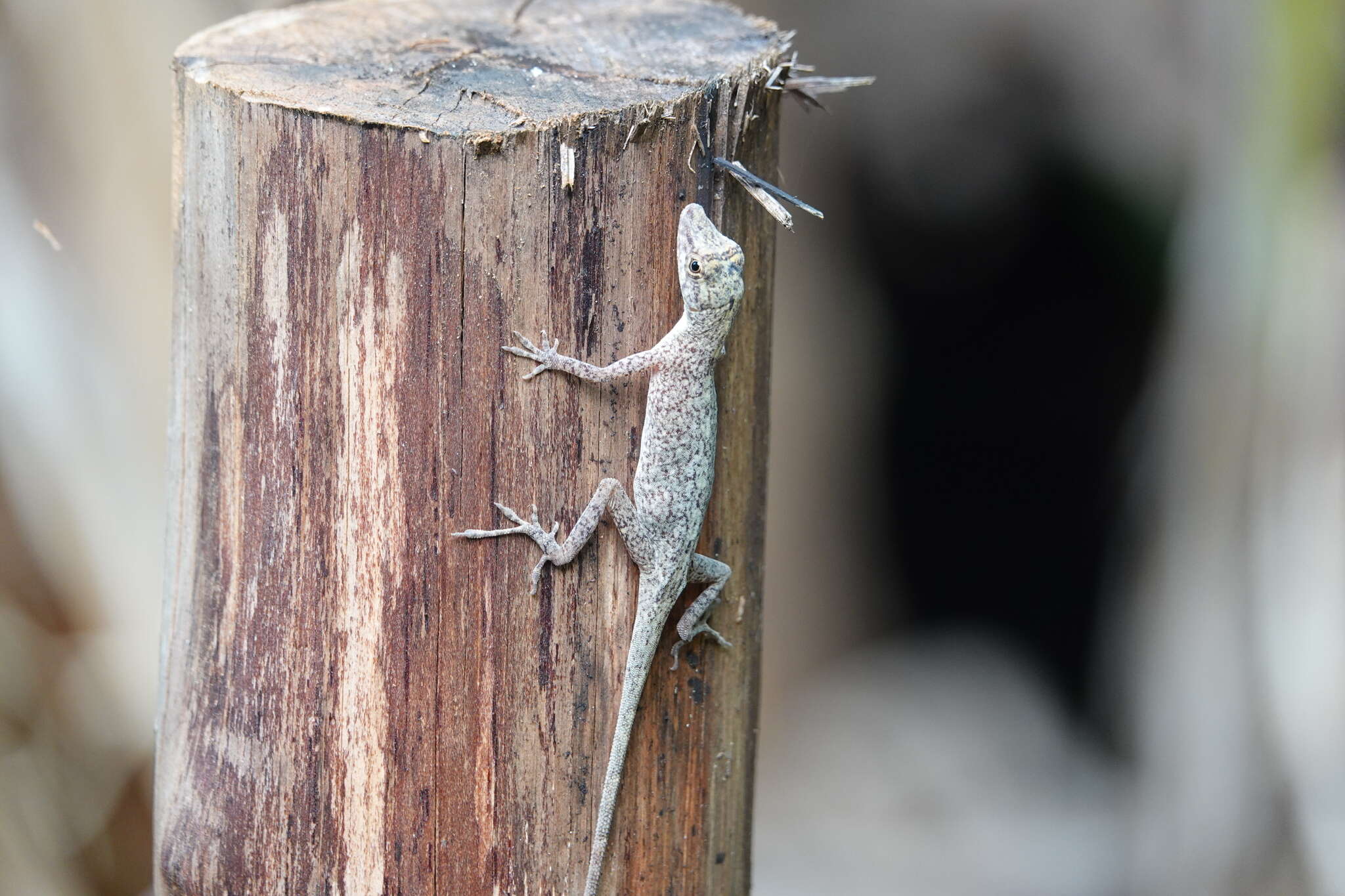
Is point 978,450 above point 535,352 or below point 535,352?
below

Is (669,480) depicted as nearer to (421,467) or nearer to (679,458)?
(679,458)

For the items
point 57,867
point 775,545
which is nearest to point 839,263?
point 775,545

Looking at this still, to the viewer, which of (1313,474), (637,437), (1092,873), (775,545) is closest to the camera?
(637,437)

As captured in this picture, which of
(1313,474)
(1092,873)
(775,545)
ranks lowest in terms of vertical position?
(1092,873)

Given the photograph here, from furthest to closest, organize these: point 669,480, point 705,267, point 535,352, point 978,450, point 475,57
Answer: point 978,450, point 475,57, point 669,480, point 705,267, point 535,352

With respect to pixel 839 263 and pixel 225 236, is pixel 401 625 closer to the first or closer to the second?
pixel 225 236

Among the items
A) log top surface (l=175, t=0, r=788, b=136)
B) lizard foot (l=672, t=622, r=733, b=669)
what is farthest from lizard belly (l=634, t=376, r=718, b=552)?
log top surface (l=175, t=0, r=788, b=136)

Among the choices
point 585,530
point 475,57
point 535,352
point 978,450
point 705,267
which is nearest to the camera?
point 535,352

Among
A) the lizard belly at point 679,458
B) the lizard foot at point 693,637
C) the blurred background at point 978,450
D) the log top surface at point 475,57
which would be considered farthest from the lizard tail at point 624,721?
the blurred background at point 978,450

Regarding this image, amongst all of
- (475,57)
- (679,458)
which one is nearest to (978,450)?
(679,458)
